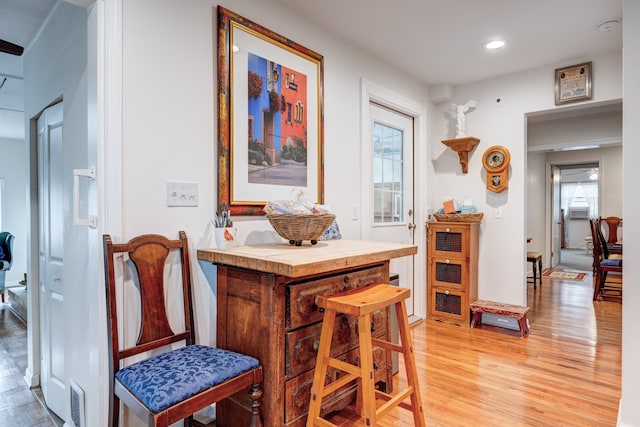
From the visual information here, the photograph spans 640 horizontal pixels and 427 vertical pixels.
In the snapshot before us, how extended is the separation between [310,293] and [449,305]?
2545 mm

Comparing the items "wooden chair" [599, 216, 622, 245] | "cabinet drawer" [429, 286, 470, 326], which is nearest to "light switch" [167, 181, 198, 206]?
"cabinet drawer" [429, 286, 470, 326]

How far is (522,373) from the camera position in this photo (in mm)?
2545

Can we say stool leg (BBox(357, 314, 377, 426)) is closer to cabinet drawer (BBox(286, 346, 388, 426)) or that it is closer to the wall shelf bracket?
cabinet drawer (BBox(286, 346, 388, 426))

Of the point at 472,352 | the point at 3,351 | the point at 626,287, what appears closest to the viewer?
the point at 626,287

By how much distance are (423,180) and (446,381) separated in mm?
2051

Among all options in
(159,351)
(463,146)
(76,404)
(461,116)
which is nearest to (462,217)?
(463,146)

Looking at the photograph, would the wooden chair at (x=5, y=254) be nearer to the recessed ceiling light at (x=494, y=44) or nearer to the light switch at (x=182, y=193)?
the light switch at (x=182, y=193)

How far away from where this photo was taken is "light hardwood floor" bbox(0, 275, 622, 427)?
203 centimetres

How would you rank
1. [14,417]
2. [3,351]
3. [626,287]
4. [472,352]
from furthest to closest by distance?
[3,351] < [472,352] < [14,417] < [626,287]

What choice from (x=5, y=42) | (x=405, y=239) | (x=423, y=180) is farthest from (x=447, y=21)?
(x=5, y=42)

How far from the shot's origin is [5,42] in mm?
2445

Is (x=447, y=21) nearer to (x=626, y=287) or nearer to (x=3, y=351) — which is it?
(x=626, y=287)

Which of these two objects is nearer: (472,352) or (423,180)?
(472,352)

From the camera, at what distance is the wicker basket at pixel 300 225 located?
1834 millimetres
